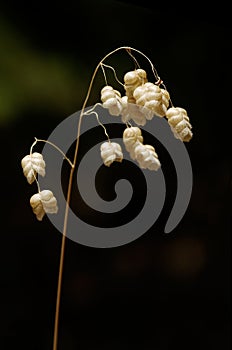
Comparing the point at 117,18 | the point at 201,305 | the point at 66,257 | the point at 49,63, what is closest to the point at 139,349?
the point at 201,305

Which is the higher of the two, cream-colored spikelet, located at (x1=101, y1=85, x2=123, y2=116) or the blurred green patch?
the blurred green patch

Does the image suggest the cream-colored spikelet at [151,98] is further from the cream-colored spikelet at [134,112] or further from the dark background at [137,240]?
the dark background at [137,240]

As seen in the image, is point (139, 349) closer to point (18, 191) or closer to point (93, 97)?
point (18, 191)

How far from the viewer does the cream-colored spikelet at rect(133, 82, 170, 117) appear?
43.4 inches

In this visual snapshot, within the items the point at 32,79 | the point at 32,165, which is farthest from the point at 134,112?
the point at 32,79

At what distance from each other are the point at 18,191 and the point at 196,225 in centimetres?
58

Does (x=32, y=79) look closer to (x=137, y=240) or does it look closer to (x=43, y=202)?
(x=43, y=202)

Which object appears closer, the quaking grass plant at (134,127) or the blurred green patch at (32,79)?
Answer: the quaking grass plant at (134,127)

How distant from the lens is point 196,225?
5.45ft

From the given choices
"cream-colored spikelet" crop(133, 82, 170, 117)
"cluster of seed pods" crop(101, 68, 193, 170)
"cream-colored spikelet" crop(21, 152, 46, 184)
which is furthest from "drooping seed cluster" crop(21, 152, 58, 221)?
"cream-colored spikelet" crop(133, 82, 170, 117)

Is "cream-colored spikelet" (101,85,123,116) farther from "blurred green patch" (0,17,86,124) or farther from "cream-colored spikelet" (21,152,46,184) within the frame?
"blurred green patch" (0,17,86,124)

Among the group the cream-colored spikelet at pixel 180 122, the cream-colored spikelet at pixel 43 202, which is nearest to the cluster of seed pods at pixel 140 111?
the cream-colored spikelet at pixel 180 122

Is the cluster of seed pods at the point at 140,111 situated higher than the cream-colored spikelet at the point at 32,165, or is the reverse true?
the cluster of seed pods at the point at 140,111

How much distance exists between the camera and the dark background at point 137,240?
4.50 feet
